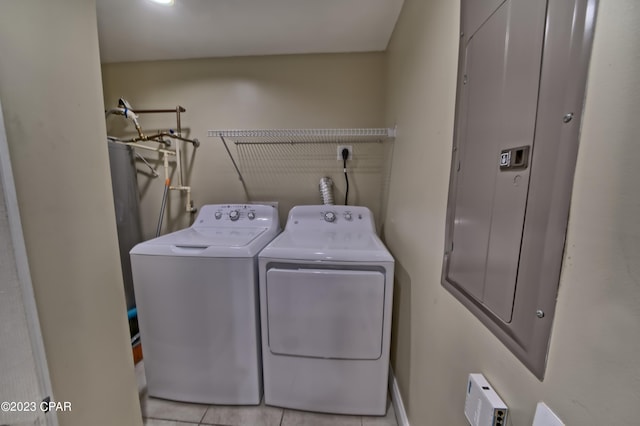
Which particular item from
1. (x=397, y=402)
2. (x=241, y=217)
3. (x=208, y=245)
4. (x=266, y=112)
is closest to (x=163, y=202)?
(x=241, y=217)

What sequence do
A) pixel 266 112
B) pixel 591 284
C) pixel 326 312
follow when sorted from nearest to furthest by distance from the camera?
1. pixel 591 284
2. pixel 326 312
3. pixel 266 112

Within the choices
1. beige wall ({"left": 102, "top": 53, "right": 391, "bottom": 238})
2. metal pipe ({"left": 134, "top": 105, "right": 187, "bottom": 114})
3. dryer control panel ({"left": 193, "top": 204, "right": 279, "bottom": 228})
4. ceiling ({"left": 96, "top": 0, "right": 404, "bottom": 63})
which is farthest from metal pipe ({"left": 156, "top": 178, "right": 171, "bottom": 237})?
ceiling ({"left": 96, "top": 0, "right": 404, "bottom": 63})

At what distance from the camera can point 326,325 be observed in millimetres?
1178

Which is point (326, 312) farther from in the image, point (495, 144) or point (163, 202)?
A: point (163, 202)

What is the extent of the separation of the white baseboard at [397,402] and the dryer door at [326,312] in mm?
331

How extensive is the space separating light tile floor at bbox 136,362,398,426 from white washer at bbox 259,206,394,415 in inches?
2.1

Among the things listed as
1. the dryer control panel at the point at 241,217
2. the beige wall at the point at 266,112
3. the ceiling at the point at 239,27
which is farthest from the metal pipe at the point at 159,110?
the dryer control panel at the point at 241,217

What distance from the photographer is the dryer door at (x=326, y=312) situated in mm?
1138

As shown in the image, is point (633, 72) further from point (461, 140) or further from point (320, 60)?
point (320, 60)

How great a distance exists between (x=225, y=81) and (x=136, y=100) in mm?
821

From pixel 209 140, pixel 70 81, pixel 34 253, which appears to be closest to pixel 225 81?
pixel 209 140

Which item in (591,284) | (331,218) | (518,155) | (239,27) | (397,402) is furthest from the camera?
(331,218)

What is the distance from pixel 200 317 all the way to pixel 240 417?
629 mm

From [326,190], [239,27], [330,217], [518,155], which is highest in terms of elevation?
[239,27]
